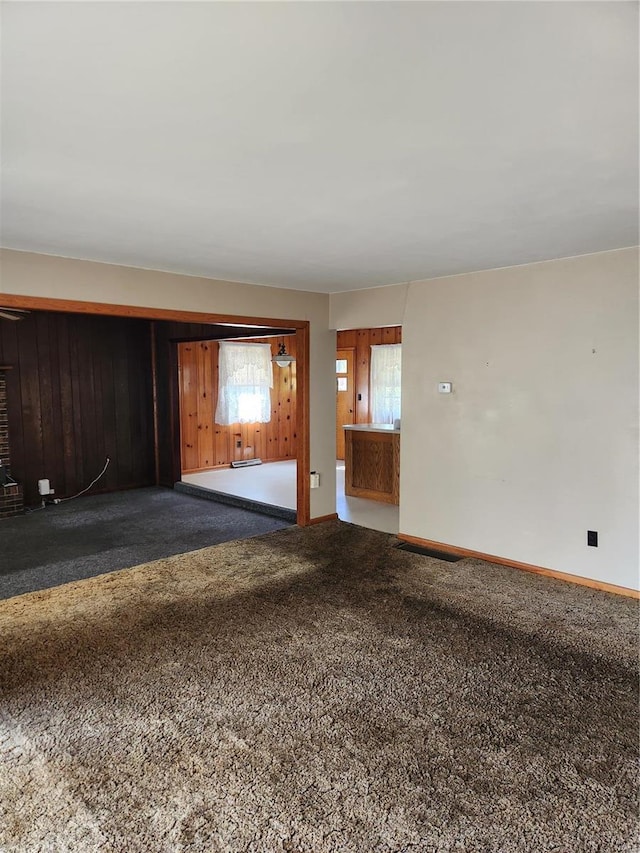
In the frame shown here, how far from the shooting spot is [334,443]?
5.94m

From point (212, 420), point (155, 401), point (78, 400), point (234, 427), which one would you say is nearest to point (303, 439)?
point (155, 401)

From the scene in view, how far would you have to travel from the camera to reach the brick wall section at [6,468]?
6176 mm

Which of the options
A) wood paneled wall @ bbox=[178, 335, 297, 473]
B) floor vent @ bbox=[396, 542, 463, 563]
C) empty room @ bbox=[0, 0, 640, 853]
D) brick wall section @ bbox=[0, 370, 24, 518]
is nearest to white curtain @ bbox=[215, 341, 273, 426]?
wood paneled wall @ bbox=[178, 335, 297, 473]

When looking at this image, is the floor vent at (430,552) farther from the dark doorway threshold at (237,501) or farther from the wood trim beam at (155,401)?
the wood trim beam at (155,401)

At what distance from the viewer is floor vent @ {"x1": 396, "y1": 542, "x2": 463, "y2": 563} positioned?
15.2 ft

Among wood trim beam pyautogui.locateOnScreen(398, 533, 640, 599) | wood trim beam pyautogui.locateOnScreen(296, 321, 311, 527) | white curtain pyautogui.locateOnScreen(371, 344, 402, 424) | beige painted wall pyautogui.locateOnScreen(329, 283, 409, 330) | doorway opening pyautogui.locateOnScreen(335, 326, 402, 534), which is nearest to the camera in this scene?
wood trim beam pyautogui.locateOnScreen(398, 533, 640, 599)

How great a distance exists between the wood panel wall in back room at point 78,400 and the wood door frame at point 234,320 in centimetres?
287

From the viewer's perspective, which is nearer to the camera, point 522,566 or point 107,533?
point 522,566

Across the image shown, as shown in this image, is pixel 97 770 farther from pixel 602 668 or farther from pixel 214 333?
pixel 214 333

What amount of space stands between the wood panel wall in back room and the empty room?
0.48m

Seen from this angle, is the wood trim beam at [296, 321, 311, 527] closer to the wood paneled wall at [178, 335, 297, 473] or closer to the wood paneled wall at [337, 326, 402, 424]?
the wood paneled wall at [178, 335, 297, 473]

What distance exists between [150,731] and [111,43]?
98.0 inches

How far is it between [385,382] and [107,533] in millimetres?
5124

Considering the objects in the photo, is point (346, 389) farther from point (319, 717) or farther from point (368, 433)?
point (319, 717)
